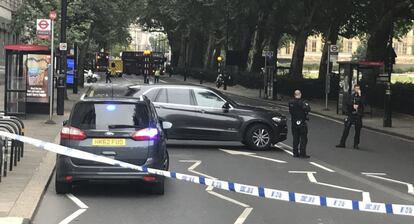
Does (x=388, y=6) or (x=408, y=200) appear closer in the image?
(x=408, y=200)

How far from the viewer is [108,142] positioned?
8922mm

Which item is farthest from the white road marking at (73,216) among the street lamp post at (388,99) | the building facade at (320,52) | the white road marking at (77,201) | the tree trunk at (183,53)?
the building facade at (320,52)

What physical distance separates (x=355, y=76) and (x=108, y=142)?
2031 centimetres

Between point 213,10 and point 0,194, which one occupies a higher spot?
point 213,10

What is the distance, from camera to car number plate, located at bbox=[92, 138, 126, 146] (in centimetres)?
892

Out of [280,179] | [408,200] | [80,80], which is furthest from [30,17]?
[408,200]

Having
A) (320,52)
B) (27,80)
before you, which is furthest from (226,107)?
(320,52)

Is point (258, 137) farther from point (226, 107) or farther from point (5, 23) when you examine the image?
point (5, 23)

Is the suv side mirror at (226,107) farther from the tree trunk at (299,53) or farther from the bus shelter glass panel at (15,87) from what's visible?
the tree trunk at (299,53)

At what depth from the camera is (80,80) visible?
140ft

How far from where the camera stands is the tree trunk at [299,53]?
42.5 meters

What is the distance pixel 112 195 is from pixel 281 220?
2.81 m

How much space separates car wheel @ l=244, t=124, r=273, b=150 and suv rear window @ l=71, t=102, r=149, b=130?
6.29 m

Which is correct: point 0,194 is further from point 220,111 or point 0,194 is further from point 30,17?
point 30,17
